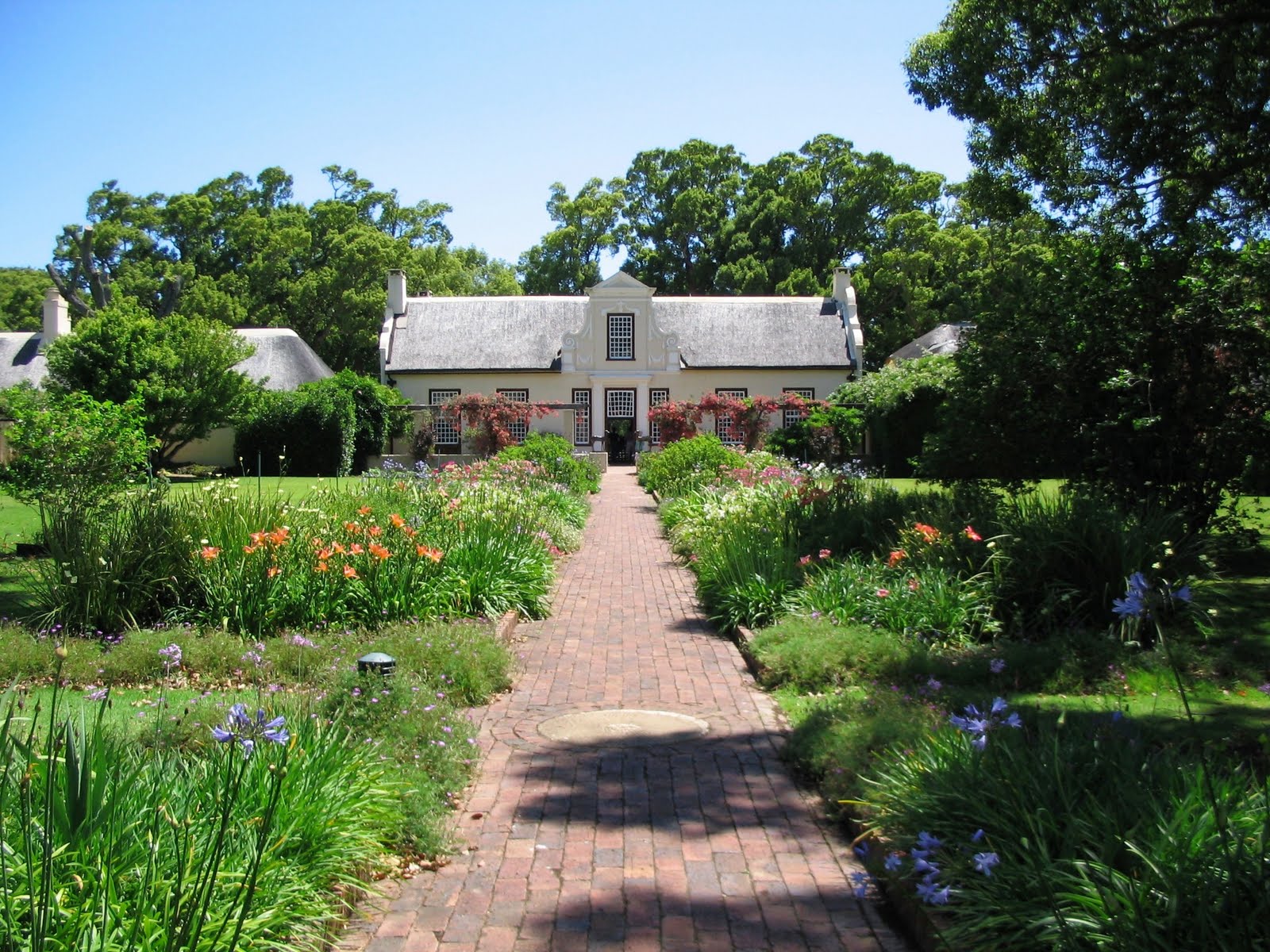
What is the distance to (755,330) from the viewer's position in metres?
47.0

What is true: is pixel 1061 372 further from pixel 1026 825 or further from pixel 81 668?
pixel 81 668

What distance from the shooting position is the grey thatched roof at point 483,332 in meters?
45.9

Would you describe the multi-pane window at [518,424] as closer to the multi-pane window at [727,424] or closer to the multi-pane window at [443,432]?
the multi-pane window at [443,432]

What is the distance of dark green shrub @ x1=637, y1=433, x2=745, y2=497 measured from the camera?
2106cm

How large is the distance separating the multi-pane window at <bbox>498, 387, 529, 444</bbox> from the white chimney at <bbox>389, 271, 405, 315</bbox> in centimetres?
576

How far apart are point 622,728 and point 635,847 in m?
1.96


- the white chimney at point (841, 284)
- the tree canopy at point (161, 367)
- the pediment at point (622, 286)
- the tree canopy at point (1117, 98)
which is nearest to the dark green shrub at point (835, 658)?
the tree canopy at point (1117, 98)

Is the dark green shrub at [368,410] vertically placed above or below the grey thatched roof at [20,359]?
below

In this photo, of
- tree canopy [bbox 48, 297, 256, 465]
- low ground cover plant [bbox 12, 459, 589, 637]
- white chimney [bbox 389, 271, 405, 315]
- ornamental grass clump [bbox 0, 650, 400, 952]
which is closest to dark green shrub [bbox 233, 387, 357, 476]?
tree canopy [bbox 48, 297, 256, 465]

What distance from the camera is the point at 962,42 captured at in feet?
43.4

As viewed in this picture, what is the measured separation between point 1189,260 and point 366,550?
346 inches

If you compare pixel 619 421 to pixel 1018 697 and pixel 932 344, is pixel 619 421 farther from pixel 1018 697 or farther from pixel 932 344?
pixel 1018 697

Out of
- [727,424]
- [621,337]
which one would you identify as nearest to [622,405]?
[621,337]

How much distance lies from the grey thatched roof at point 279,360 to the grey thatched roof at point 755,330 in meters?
14.3
